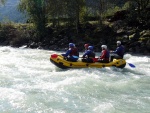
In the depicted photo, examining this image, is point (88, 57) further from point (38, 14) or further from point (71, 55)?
point (38, 14)

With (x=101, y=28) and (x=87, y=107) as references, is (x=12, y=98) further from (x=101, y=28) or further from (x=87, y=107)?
(x=101, y=28)

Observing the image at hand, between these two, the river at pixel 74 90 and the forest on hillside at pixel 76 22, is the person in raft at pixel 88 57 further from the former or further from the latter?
the forest on hillside at pixel 76 22

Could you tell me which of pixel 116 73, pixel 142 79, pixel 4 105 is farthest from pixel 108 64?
pixel 4 105

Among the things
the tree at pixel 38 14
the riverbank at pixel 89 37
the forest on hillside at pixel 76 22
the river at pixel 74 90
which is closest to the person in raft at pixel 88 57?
the river at pixel 74 90

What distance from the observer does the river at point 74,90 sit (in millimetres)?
10164

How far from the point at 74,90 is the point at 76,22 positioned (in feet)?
71.4

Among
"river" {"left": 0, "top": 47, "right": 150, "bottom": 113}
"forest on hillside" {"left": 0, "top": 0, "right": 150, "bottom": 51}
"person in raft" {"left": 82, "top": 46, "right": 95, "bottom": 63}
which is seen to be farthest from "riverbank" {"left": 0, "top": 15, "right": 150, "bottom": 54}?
"river" {"left": 0, "top": 47, "right": 150, "bottom": 113}

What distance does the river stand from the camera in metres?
10.2

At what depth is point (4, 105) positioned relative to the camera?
404 inches

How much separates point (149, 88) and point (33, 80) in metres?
5.31

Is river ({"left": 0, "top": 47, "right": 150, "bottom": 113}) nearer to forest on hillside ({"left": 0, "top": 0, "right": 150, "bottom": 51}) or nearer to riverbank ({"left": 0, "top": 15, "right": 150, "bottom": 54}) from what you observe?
riverbank ({"left": 0, "top": 15, "right": 150, "bottom": 54})

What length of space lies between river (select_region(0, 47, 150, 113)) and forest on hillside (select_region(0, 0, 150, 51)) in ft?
47.0

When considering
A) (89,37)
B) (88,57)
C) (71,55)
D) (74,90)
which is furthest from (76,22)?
(74,90)

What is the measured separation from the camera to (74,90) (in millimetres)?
12102
